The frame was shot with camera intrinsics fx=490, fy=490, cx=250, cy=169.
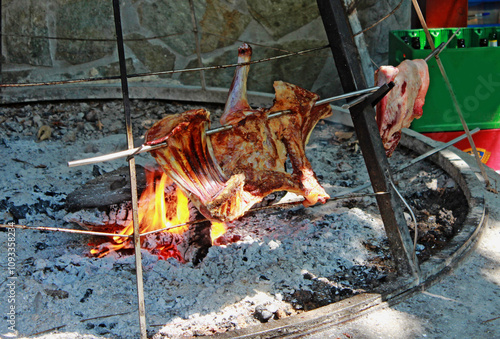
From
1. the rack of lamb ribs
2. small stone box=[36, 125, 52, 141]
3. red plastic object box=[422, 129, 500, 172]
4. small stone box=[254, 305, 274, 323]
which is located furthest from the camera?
red plastic object box=[422, 129, 500, 172]

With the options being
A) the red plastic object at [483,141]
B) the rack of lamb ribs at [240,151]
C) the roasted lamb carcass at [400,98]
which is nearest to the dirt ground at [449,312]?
the rack of lamb ribs at [240,151]

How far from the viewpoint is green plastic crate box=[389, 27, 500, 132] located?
4656mm

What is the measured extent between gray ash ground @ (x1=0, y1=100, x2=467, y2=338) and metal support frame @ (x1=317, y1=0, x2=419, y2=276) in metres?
0.20

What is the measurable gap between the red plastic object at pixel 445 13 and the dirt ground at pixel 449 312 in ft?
12.4

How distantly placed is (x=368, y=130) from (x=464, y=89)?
2.75m

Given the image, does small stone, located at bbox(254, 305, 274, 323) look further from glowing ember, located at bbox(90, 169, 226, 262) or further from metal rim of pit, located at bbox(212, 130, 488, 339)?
glowing ember, located at bbox(90, 169, 226, 262)

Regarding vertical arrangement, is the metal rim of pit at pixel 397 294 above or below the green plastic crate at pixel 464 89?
below

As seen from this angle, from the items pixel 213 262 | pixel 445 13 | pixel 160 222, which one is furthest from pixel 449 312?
pixel 445 13

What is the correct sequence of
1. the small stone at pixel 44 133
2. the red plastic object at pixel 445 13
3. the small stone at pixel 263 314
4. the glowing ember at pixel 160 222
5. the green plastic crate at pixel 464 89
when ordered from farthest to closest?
the red plastic object at pixel 445 13 → the green plastic crate at pixel 464 89 → the small stone at pixel 44 133 → the glowing ember at pixel 160 222 → the small stone at pixel 263 314

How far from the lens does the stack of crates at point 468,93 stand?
15.3 ft

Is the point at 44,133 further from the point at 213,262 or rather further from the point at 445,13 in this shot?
the point at 445,13

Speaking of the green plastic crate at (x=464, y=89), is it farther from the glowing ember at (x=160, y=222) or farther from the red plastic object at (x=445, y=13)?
the glowing ember at (x=160, y=222)

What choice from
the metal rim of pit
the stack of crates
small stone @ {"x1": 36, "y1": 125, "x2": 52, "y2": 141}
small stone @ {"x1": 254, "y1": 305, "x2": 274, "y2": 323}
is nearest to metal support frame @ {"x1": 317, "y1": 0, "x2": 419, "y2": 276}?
the metal rim of pit

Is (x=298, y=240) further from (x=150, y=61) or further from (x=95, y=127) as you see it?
(x=150, y=61)
